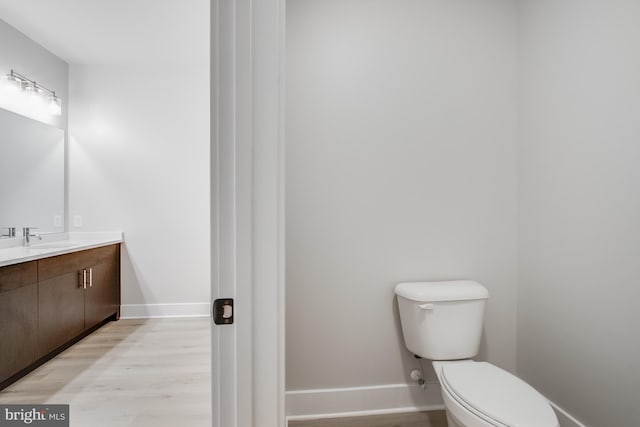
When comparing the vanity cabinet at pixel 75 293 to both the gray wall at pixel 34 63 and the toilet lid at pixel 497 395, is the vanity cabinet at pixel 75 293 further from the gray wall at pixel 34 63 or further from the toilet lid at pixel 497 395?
the toilet lid at pixel 497 395

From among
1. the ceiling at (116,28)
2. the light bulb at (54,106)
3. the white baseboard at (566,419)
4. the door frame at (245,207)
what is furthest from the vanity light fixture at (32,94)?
the white baseboard at (566,419)

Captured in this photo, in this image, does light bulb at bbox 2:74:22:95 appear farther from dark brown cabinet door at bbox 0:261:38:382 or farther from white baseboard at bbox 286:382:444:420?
white baseboard at bbox 286:382:444:420

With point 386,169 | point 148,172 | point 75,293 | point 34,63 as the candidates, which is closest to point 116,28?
point 34,63

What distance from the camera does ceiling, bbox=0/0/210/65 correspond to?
234 centimetres

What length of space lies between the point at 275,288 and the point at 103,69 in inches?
143

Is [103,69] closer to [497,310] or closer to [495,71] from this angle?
[495,71]

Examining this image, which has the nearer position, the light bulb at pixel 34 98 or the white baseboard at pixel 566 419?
the white baseboard at pixel 566 419

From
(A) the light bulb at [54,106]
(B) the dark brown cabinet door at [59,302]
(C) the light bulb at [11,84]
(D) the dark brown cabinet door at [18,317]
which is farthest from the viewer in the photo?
(A) the light bulb at [54,106]

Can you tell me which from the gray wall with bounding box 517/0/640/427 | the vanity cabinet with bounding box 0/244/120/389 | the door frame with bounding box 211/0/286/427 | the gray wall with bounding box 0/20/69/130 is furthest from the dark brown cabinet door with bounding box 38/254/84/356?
the gray wall with bounding box 517/0/640/427

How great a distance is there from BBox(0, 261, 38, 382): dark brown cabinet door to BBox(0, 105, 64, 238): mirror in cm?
74

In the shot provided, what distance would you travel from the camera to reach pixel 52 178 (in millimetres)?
3045

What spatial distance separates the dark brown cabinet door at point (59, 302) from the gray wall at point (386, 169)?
1771mm

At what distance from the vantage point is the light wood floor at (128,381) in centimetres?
181
